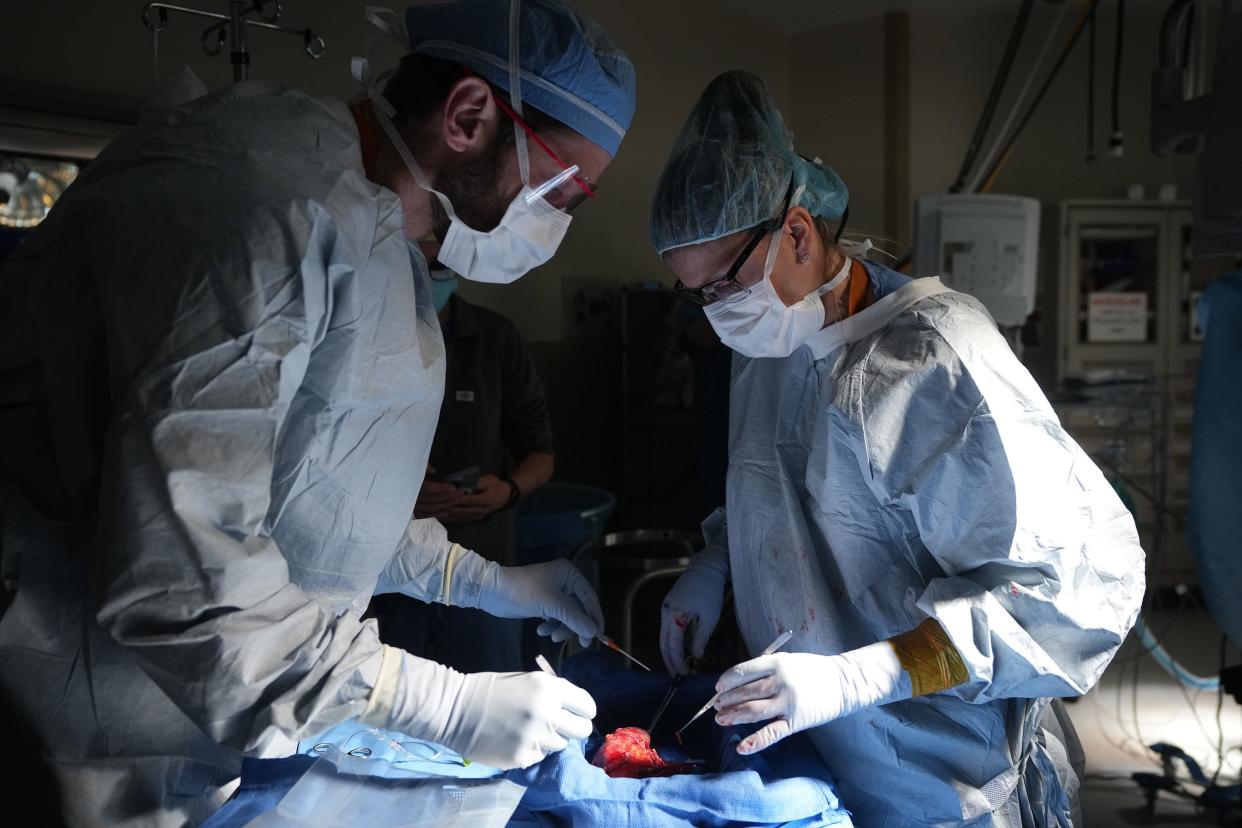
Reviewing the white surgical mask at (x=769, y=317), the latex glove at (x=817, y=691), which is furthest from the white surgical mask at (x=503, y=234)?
the latex glove at (x=817, y=691)

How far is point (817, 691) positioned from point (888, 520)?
251mm

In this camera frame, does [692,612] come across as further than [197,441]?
Yes

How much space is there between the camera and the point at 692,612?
1561 mm

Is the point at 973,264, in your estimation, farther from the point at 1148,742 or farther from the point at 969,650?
the point at 969,650

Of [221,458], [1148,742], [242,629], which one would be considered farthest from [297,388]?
[1148,742]

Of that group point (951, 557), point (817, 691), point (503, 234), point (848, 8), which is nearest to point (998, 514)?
point (951, 557)

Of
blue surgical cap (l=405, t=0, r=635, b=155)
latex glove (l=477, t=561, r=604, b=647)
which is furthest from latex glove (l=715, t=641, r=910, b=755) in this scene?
blue surgical cap (l=405, t=0, r=635, b=155)

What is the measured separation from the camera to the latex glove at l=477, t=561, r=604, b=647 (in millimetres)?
1469

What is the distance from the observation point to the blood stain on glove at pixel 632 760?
1.18 meters

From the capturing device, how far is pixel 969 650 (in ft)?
3.40

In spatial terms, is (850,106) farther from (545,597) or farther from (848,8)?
(545,597)

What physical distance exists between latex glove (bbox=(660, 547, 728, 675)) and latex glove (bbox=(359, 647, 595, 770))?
563mm

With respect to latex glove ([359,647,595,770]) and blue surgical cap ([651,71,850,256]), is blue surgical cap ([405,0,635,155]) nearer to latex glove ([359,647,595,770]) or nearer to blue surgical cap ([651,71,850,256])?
blue surgical cap ([651,71,850,256])

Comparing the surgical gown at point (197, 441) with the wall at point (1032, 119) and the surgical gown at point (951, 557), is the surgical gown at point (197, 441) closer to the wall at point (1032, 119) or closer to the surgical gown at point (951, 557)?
the surgical gown at point (951, 557)
